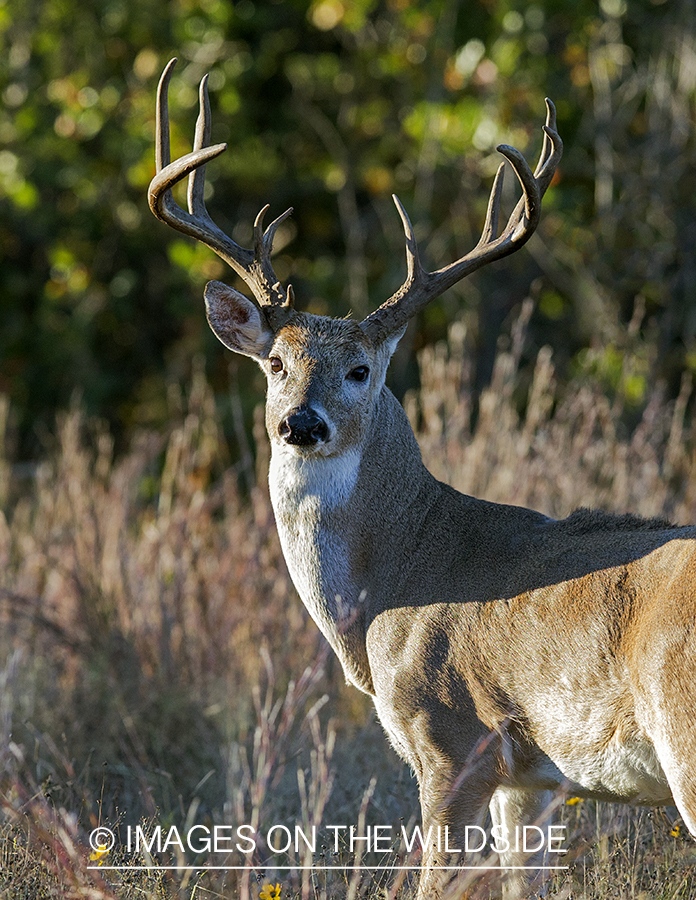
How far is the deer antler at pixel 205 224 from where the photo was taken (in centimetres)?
416

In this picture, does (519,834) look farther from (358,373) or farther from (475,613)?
(358,373)

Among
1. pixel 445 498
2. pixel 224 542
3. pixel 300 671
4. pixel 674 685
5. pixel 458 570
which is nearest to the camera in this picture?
pixel 674 685

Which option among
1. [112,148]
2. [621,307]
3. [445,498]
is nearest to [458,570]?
[445,498]

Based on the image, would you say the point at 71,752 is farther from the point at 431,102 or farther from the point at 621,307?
the point at 431,102

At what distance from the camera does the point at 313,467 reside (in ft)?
12.7

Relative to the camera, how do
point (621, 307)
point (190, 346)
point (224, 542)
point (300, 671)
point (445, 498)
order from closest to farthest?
point (445, 498)
point (300, 671)
point (224, 542)
point (621, 307)
point (190, 346)

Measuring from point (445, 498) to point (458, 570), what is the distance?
1.36 ft

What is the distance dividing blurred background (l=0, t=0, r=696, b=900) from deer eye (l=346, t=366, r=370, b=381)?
1064 mm

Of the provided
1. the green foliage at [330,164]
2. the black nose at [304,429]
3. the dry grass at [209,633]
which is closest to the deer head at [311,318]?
the black nose at [304,429]

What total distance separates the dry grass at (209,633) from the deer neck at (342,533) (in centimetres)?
45

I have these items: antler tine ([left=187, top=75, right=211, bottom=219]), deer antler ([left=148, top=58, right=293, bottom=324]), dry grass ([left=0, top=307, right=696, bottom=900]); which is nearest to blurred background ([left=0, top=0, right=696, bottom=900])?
dry grass ([left=0, top=307, right=696, bottom=900])

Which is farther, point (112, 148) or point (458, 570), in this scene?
point (112, 148)

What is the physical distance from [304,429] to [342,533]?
0.45 m

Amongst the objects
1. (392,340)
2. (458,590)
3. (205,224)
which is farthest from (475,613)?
(205,224)
